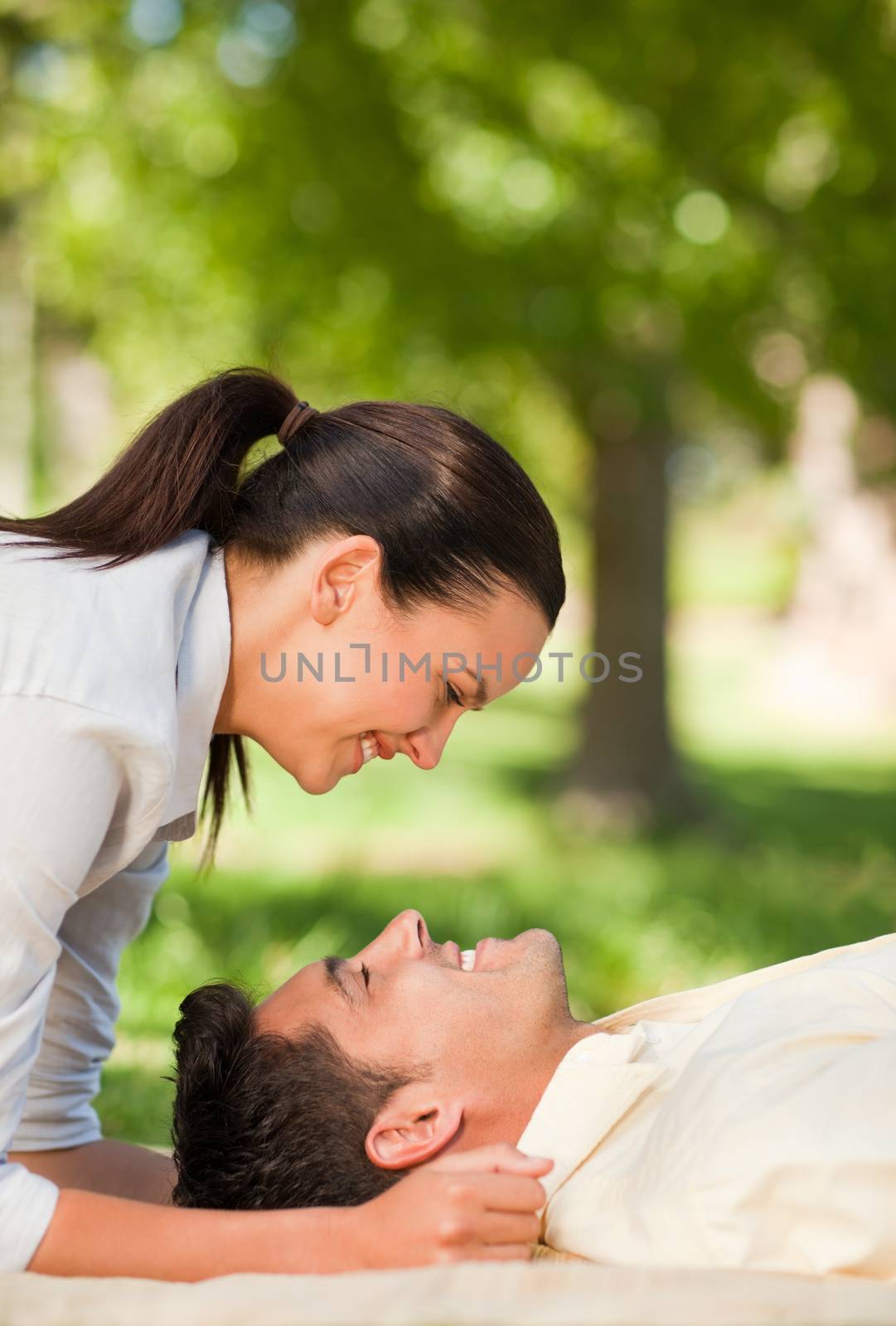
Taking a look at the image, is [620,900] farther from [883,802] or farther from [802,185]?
[883,802]

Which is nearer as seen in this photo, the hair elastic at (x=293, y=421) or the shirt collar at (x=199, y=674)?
the shirt collar at (x=199, y=674)

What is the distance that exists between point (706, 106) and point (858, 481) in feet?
33.2

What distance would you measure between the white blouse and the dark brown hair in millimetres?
70

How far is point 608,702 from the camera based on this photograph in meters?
8.45

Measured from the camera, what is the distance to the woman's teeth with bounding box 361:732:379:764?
2.37m

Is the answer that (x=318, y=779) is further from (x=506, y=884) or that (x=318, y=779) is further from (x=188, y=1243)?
(x=506, y=884)

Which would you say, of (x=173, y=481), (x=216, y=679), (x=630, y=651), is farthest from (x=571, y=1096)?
(x=630, y=651)

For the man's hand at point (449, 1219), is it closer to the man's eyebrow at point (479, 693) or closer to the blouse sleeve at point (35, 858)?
the blouse sleeve at point (35, 858)

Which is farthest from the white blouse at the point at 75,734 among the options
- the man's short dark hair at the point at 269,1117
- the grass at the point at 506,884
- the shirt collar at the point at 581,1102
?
the grass at the point at 506,884

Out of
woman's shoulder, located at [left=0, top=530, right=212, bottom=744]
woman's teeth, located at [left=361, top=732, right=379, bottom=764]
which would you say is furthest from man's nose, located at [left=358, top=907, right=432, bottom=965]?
woman's shoulder, located at [left=0, top=530, right=212, bottom=744]

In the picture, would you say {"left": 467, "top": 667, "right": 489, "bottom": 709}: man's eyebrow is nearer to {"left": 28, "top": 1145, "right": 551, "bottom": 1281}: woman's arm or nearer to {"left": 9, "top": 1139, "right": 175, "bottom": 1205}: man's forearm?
{"left": 28, "top": 1145, "right": 551, "bottom": 1281}: woman's arm

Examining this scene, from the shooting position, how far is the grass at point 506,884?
4.71 metres

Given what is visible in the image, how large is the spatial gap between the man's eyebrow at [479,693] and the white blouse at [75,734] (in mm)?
401

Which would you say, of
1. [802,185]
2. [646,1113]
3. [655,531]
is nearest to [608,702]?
[655,531]
